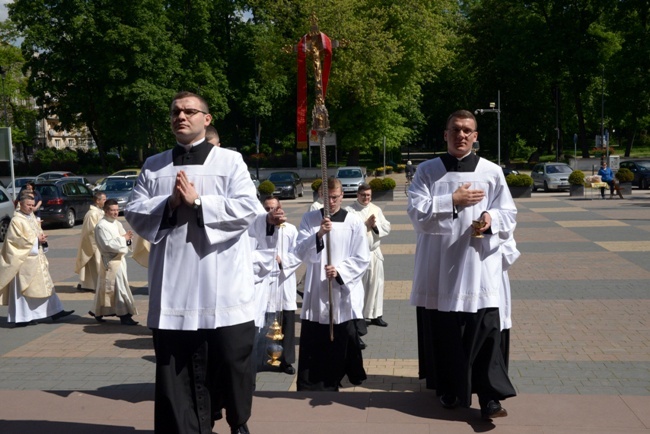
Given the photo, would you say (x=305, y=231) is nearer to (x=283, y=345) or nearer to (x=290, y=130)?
(x=283, y=345)

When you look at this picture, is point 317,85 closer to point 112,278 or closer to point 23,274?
point 112,278

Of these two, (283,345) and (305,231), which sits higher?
(305,231)

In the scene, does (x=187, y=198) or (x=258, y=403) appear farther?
(x=258, y=403)

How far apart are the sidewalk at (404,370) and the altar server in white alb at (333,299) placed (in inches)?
13.4

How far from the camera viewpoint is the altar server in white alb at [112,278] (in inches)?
404

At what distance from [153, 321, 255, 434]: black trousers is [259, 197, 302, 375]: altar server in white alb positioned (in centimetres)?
325

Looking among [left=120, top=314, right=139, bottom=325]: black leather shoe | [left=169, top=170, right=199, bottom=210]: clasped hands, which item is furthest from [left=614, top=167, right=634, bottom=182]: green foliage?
[left=169, top=170, right=199, bottom=210]: clasped hands

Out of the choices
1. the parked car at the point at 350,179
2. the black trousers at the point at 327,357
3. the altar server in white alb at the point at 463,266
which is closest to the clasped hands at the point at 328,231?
the black trousers at the point at 327,357

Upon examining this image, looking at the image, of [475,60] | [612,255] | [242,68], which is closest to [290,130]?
[242,68]

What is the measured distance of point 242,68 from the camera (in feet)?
179

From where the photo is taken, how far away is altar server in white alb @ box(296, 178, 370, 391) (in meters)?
6.83

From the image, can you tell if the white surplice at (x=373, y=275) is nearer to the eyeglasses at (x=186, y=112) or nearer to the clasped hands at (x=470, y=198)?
the clasped hands at (x=470, y=198)

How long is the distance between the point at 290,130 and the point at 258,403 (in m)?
57.6

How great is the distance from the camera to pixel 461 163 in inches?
217
